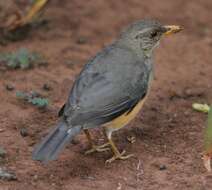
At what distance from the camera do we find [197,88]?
875 cm

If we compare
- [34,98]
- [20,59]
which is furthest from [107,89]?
[20,59]

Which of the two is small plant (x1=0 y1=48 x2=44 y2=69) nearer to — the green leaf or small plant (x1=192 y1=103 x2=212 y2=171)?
small plant (x1=192 y1=103 x2=212 y2=171)

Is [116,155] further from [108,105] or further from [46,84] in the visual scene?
[46,84]

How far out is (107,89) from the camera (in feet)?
23.0

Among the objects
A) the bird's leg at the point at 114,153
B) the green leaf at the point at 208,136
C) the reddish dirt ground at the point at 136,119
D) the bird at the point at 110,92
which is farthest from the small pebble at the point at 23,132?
the green leaf at the point at 208,136

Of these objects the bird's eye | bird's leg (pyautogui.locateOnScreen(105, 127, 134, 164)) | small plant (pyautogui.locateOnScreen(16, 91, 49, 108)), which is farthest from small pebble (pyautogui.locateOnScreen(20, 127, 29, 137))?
the bird's eye

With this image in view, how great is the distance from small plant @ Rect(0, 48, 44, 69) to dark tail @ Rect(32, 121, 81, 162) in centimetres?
225

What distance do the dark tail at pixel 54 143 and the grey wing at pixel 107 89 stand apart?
0.31 ft

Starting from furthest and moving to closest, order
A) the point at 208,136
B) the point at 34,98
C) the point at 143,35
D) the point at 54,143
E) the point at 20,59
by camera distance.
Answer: the point at 20,59
the point at 34,98
the point at 143,35
the point at 54,143
the point at 208,136

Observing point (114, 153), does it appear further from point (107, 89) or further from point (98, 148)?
point (107, 89)

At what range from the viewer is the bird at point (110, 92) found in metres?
6.64

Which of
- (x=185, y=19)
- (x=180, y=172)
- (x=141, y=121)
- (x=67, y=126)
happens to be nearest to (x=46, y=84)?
(x=141, y=121)

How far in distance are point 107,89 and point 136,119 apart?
1148 mm

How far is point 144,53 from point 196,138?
1.12 m
